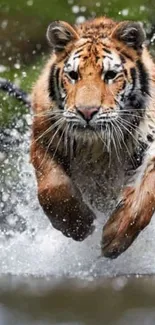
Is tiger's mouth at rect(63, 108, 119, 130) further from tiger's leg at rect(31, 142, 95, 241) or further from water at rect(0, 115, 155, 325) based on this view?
water at rect(0, 115, 155, 325)

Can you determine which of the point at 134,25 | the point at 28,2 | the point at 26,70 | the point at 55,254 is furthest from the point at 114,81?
the point at 28,2

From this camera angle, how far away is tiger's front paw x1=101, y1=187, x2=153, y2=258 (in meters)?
5.25

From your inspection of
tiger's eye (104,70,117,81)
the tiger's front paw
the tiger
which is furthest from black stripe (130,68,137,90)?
the tiger's front paw

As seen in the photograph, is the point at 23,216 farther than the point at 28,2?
No

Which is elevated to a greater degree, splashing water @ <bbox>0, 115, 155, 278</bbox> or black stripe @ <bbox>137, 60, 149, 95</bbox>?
black stripe @ <bbox>137, 60, 149, 95</bbox>

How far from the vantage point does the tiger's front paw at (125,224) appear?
17.2 feet

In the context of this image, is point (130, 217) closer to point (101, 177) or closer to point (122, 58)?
point (101, 177)

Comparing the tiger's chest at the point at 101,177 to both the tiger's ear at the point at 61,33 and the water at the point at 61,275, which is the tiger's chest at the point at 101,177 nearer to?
the water at the point at 61,275

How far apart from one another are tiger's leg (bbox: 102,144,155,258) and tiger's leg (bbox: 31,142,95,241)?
0.22 m

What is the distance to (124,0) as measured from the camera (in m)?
10.2

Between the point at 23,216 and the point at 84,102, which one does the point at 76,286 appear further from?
the point at 23,216

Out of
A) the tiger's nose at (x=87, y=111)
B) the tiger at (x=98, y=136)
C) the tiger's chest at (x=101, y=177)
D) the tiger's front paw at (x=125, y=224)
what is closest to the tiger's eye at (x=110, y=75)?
the tiger at (x=98, y=136)

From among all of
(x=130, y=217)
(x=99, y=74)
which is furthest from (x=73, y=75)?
(x=130, y=217)

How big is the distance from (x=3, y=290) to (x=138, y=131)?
3.16 feet
